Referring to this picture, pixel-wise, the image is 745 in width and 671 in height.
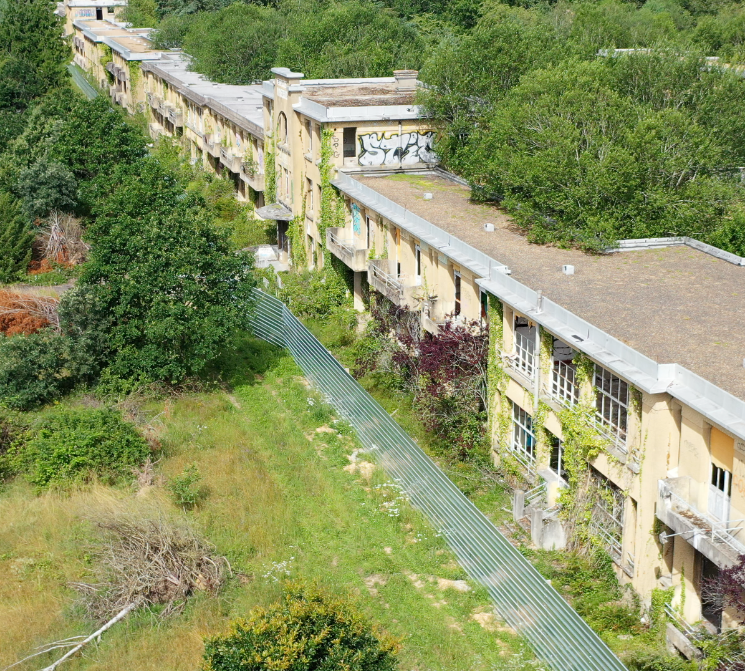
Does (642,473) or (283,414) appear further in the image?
(283,414)

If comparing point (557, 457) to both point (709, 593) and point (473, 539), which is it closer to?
point (473, 539)

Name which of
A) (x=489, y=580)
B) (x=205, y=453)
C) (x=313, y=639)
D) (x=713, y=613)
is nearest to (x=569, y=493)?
(x=489, y=580)

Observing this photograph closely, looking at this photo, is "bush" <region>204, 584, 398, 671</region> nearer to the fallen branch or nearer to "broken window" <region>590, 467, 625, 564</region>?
the fallen branch

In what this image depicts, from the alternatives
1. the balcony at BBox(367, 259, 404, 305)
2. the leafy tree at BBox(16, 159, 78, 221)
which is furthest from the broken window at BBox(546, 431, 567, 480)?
the leafy tree at BBox(16, 159, 78, 221)

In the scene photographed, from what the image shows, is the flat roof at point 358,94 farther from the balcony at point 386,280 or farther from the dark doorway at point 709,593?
the dark doorway at point 709,593

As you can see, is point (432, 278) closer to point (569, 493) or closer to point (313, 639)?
point (569, 493)

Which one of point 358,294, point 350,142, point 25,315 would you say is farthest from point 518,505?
point 25,315
